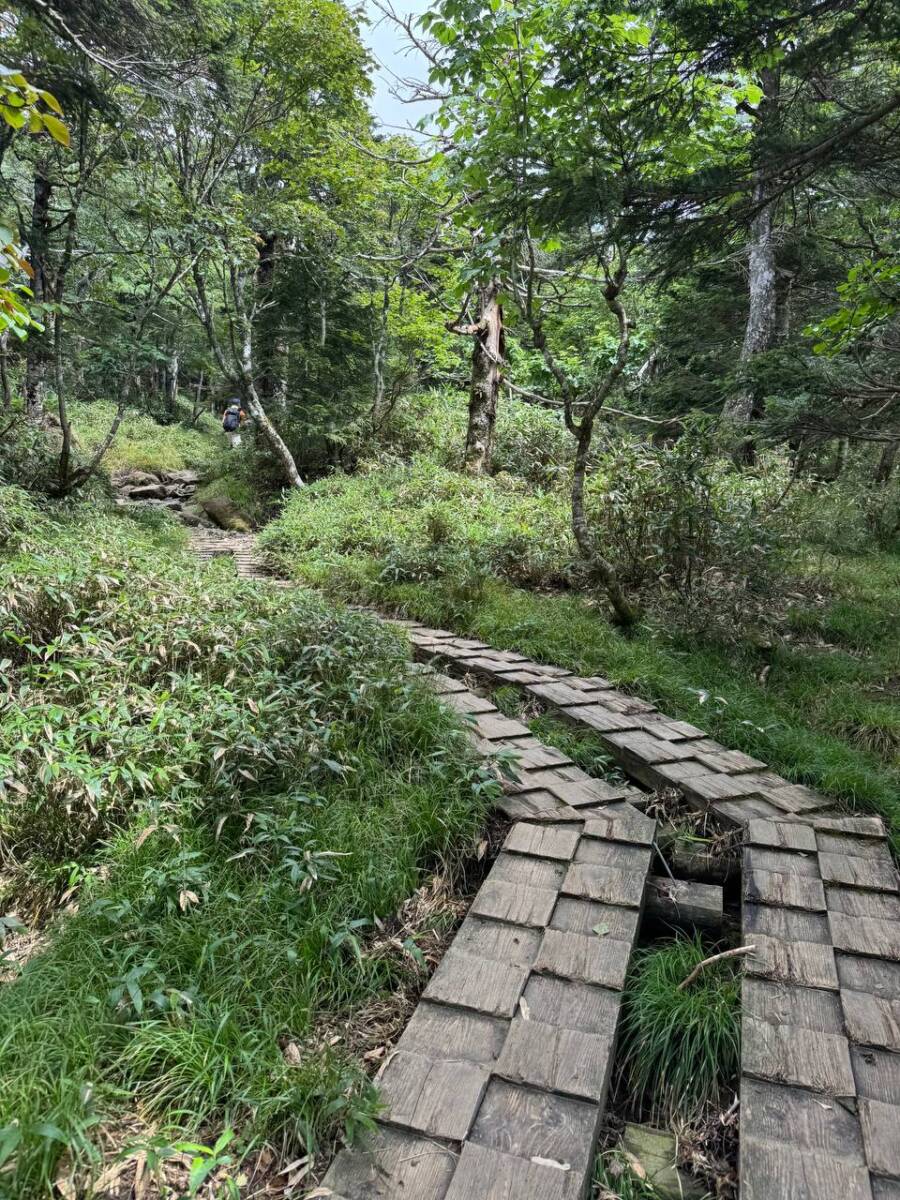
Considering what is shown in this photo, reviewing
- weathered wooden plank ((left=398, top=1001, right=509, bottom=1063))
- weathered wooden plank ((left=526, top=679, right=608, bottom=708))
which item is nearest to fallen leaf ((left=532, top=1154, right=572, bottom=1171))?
weathered wooden plank ((left=398, top=1001, right=509, bottom=1063))

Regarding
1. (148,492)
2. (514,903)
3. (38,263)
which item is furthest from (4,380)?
(514,903)

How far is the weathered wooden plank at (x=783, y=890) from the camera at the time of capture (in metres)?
2.36

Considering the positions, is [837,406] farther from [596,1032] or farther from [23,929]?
[23,929]

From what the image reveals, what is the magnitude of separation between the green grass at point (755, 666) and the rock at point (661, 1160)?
65.2 inches

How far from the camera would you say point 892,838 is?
9.05 feet

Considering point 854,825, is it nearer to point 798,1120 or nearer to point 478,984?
point 798,1120

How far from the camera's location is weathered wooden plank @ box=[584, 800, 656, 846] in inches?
105

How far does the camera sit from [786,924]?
227 centimetres

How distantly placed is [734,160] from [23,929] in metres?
4.93

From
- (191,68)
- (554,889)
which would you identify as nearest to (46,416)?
(191,68)

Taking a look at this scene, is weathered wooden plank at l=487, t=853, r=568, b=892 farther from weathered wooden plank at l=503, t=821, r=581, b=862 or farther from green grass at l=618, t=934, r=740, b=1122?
green grass at l=618, t=934, r=740, b=1122

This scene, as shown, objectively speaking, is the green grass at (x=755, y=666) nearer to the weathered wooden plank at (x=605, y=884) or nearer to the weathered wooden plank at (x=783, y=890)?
the weathered wooden plank at (x=783, y=890)

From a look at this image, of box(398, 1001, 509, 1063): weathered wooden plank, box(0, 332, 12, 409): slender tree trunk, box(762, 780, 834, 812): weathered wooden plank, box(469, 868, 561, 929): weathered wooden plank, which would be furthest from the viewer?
box(0, 332, 12, 409): slender tree trunk

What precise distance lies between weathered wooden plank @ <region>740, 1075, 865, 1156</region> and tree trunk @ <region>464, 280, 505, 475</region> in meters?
9.46
